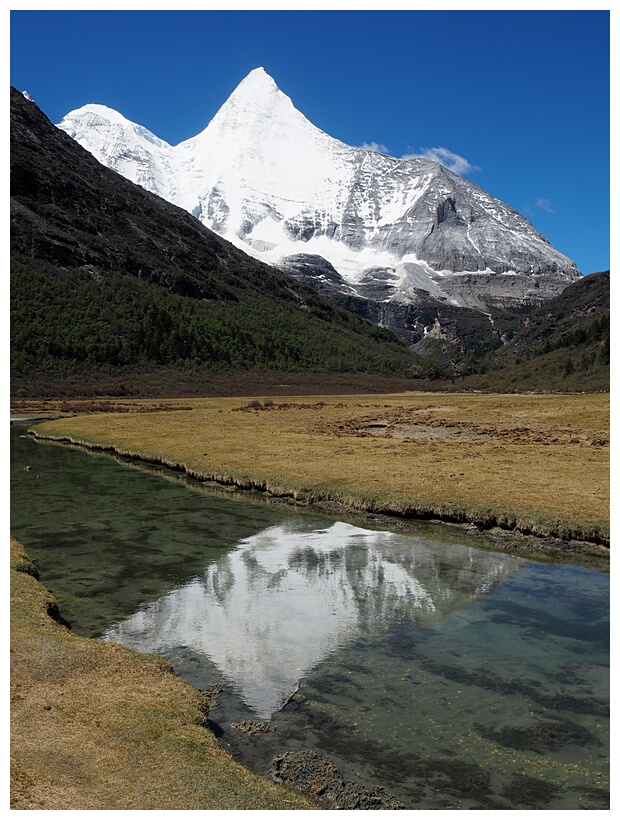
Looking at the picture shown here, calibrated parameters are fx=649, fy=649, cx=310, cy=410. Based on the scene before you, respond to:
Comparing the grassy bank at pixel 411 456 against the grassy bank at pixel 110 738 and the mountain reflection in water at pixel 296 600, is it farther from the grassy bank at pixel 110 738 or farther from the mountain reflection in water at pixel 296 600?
the grassy bank at pixel 110 738

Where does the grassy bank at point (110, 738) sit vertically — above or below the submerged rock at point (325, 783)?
above

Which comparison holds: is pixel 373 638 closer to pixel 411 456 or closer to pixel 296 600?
pixel 296 600

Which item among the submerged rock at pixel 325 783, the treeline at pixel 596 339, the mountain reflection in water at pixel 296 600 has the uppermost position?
the treeline at pixel 596 339

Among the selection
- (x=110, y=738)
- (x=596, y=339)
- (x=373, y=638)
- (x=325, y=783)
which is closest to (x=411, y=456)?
(x=373, y=638)

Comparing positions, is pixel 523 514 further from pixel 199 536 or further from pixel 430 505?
pixel 199 536

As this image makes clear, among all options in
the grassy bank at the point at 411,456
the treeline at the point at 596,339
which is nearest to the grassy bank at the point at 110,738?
the grassy bank at the point at 411,456

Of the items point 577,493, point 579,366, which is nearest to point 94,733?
point 577,493
